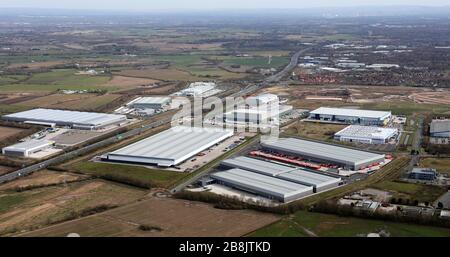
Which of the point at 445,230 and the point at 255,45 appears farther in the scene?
the point at 255,45

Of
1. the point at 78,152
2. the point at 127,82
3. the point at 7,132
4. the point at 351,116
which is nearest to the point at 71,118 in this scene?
the point at 7,132

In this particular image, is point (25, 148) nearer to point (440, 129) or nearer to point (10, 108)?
point (10, 108)

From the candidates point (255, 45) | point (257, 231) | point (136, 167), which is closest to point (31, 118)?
point (136, 167)

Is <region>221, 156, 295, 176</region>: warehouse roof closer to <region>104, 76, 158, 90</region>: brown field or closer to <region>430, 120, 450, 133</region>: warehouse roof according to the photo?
<region>430, 120, 450, 133</region>: warehouse roof

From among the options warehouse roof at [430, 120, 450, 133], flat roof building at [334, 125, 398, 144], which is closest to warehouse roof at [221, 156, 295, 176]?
flat roof building at [334, 125, 398, 144]

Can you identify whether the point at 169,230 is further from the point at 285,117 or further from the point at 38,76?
the point at 38,76

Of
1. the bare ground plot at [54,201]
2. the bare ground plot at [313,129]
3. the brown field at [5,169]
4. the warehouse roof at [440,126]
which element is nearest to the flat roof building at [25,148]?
the brown field at [5,169]
